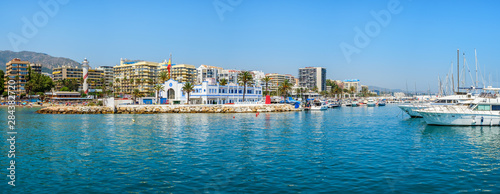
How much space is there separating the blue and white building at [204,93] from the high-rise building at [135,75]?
73.4 meters

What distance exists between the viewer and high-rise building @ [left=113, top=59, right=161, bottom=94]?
17075cm

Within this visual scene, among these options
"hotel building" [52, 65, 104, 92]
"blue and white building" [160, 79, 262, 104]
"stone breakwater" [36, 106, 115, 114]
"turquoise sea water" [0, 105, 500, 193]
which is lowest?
"turquoise sea water" [0, 105, 500, 193]

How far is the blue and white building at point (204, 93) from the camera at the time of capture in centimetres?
9362

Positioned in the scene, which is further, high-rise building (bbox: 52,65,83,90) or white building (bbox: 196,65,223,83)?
white building (bbox: 196,65,223,83)

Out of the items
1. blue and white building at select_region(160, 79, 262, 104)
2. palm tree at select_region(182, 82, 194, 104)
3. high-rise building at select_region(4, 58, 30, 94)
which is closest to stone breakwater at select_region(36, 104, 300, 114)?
palm tree at select_region(182, 82, 194, 104)

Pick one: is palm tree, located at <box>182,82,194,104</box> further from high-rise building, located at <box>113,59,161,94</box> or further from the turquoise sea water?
high-rise building, located at <box>113,59,161,94</box>

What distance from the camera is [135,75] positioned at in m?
178

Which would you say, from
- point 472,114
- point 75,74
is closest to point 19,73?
point 75,74

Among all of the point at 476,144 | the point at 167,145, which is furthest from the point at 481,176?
the point at 167,145

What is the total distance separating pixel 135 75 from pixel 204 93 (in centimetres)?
9790

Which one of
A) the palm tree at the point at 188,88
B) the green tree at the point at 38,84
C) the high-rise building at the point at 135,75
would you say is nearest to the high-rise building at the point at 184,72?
the high-rise building at the point at 135,75

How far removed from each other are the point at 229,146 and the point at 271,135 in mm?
9001

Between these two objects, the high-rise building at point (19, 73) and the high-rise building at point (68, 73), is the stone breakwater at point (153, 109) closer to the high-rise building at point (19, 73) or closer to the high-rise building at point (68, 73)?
→ the high-rise building at point (19, 73)

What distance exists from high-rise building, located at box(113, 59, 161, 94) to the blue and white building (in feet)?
241
